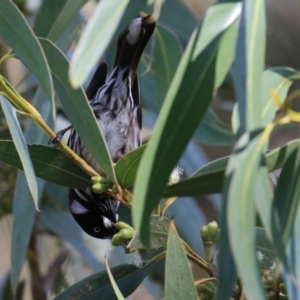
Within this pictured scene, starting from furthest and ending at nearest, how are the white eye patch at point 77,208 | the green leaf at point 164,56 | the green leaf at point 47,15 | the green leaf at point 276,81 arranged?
the white eye patch at point 77,208 < the green leaf at point 164,56 < the green leaf at point 47,15 < the green leaf at point 276,81

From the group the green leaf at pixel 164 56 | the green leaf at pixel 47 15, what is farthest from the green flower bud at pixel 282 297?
the green leaf at pixel 164 56

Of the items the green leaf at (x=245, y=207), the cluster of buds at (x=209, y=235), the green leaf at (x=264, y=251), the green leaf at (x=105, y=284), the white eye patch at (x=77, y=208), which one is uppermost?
the green leaf at (x=245, y=207)

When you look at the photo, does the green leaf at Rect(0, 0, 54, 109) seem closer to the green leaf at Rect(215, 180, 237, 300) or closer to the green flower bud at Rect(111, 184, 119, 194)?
the green flower bud at Rect(111, 184, 119, 194)

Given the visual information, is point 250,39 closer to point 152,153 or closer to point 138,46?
point 152,153

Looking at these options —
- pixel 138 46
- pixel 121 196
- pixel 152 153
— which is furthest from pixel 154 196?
pixel 138 46

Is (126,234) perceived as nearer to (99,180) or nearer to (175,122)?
(99,180)

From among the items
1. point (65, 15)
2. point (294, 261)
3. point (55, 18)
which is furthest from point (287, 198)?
point (55, 18)

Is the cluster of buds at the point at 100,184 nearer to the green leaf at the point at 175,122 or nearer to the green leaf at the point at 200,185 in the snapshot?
the green leaf at the point at 200,185
